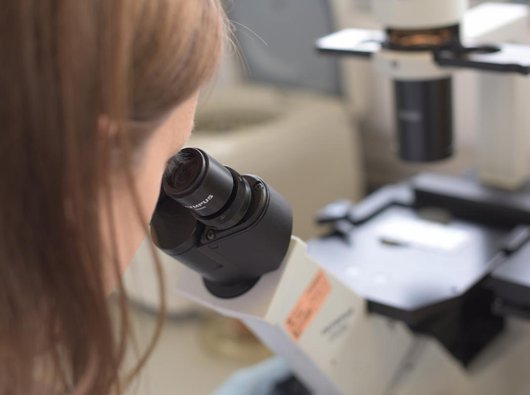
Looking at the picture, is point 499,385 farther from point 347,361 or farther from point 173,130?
point 173,130

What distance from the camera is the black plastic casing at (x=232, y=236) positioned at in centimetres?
76

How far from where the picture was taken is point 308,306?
0.88 meters

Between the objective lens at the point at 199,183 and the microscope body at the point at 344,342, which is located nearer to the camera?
the objective lens at the point at 199,183

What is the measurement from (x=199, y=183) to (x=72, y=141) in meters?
0.27

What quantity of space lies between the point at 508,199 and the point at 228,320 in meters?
0.67

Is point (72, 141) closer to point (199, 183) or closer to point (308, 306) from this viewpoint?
point (199, 183)

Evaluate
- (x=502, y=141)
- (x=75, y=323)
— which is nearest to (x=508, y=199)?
(x=502, y=141)

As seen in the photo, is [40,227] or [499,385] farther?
[499,385]

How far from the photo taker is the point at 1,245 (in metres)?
0.47

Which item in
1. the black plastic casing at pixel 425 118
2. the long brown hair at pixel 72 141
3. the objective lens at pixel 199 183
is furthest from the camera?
the black plastic casing at pixel 425 118

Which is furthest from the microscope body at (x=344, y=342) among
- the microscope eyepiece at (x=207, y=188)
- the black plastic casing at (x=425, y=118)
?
the black plastic casing at (x=425, y=118)

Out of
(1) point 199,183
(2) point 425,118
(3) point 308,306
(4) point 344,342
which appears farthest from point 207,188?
(2) point 425,118

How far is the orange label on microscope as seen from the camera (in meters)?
0.86

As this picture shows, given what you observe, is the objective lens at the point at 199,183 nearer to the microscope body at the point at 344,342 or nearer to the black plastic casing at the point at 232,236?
the black plastic casing at the point at 232,236
